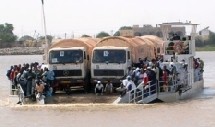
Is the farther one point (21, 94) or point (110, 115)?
point (21, 94)

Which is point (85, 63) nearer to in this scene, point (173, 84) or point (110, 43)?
point (110, 43)

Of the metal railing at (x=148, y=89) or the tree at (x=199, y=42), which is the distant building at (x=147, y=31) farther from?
the tree at (x=199, y=42)

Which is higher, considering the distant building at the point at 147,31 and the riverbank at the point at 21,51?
the distant building at the point at 147,31

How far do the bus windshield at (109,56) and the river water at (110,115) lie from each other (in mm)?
2689

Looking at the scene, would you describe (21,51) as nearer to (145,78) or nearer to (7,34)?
(7,34)

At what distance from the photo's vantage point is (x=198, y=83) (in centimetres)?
2847

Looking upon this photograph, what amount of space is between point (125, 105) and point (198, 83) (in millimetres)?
8994

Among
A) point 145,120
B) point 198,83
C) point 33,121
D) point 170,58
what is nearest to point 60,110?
point 33,121

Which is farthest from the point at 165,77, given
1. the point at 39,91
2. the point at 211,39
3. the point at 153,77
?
the point at 211,39

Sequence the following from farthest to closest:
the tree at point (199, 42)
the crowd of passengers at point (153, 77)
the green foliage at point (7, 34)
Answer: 1. the green foliage at point (7, 34)
2. the tree at point (199, 42)
3. the crowd of passengers at point (153, 77)

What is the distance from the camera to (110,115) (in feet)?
63.2

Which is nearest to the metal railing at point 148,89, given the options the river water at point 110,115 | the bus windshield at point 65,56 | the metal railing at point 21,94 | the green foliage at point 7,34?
the river water at point 110,115

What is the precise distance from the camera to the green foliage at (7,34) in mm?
149375

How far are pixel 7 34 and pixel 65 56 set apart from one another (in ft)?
428
